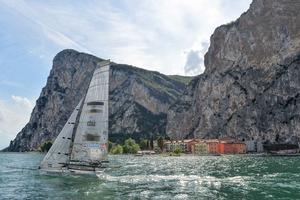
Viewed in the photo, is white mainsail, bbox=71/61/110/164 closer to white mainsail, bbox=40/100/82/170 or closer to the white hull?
white mainsail, bbox=40/100/82/170

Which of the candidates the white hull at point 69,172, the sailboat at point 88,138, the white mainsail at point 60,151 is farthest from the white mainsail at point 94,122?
the white hull at point 69,172

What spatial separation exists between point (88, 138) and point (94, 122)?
2708 mm

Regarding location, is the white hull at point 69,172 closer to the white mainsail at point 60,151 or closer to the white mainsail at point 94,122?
the white mainsail at point 60,151

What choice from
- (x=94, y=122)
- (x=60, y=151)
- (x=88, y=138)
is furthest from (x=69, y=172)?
(x=94, y=122)

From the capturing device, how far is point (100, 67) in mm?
66625

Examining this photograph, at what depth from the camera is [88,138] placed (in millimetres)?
67062

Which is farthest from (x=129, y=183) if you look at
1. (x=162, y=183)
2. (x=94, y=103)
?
(x=94, y=103)

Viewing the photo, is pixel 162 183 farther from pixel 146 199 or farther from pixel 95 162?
pixel 146 199

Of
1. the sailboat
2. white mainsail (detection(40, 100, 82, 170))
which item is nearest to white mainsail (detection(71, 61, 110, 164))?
the sailboat

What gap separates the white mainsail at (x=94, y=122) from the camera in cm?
6612

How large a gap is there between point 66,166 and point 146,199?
2447 centimetres

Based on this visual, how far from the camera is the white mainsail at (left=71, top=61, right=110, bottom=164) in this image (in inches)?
2603

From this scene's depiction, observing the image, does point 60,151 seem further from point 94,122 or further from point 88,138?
point 94,122

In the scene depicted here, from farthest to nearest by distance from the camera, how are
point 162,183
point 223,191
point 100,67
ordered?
point 100,67
point 162,183
point 223,191
